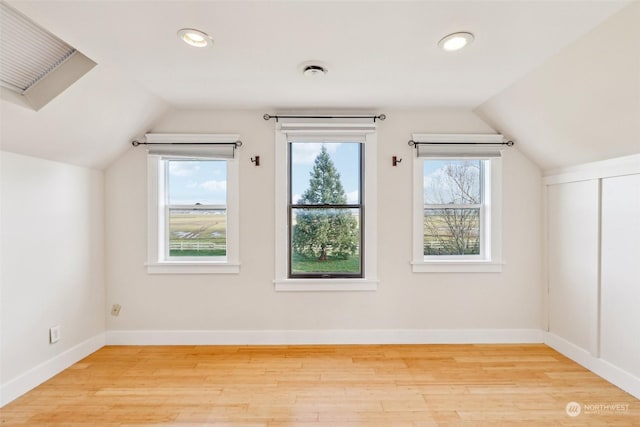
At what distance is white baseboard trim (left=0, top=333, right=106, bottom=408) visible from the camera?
87.5 inches

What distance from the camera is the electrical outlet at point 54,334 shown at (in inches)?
102

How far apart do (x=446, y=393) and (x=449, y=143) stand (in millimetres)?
2134

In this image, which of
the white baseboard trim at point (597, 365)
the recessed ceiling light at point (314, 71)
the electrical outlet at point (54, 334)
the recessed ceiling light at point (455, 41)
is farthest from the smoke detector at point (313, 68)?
the white baseboard trim at point (597, 365)

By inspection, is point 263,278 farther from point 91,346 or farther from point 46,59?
point 46,59

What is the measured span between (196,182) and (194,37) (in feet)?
5.46

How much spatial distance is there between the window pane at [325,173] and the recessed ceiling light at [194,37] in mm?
1465

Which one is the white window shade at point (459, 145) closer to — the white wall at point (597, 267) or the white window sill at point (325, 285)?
the white wall at point (597, 267)

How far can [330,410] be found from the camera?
2148 mm

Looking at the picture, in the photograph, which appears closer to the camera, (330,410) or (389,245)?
(330,410)

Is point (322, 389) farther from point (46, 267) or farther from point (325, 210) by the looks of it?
point (46, 267)

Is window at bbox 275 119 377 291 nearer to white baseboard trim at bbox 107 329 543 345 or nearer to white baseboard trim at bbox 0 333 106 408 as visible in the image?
white baseboard trim at bbox 107 329 543 345

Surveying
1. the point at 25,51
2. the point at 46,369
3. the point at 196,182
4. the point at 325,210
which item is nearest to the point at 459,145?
the point at 325,210

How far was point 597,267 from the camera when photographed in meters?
2.64

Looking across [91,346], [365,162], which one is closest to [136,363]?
[91,346]
